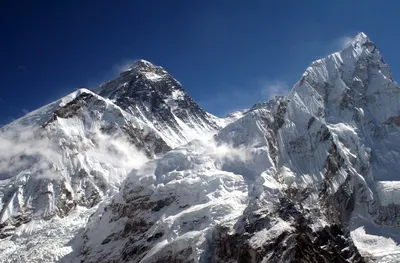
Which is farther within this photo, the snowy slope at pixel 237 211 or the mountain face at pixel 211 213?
the mountain face at pixel 211 213

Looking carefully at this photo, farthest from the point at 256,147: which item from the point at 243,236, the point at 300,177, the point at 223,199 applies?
the point at 243,236

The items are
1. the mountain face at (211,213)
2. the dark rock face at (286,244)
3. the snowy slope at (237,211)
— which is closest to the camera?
the dark rock face at (286,244)

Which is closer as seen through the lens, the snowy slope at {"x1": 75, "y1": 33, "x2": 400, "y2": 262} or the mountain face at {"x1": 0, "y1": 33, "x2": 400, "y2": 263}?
the snowy slope at {"x1": 75, "y1": 33, "x2": 400, "y2": 262}

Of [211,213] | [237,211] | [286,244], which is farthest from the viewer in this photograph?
[237,211]

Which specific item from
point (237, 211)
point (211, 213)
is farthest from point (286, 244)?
point (211, 213)

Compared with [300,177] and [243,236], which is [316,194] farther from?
[243,236]

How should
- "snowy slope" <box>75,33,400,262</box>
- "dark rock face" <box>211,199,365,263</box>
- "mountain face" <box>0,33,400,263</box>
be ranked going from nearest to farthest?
"dark rock face" <box>211,199,365,263</box> < "snowy slope" <box>75,33,400,262</box> < "mountain face" <box>0,33,400,263</box>

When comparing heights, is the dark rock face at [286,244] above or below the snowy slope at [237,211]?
below

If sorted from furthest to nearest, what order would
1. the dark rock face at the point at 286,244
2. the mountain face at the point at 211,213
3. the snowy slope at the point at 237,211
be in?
the mountain face at the point at 211,213, the snowy slope at the point at 237,211, the dark rock face at the point at 286,244

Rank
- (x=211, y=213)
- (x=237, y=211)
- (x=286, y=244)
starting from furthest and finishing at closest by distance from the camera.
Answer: (x=237, y=211)
(x=211, y=213)
(x=286, y=244)

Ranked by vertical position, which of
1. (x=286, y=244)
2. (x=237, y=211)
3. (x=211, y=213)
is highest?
(x=211, y=213)

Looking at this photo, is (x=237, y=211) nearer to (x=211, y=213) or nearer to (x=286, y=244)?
(x=211, y=213)
